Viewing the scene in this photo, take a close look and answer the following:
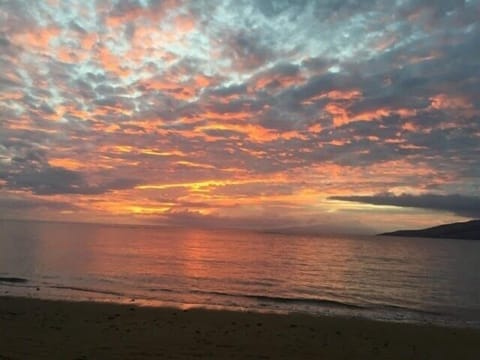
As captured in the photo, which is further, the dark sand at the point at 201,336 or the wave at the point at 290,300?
the wave at the point at 290,300

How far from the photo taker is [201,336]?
50.5ft

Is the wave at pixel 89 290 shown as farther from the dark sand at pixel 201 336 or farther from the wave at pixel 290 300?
the dark sand at pixel 201 336

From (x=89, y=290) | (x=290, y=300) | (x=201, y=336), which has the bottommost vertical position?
(x=290, y=300)

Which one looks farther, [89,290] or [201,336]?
[89,290]

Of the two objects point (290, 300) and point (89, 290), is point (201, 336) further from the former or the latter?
point (89, 290)

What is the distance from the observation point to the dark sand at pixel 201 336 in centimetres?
1284

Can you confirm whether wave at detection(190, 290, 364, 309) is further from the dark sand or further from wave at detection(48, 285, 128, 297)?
the dark sand

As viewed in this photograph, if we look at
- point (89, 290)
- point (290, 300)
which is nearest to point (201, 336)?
point (290, 300)

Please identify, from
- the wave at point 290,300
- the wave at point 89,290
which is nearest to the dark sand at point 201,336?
the wave at point 89,290

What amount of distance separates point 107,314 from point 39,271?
25.7m

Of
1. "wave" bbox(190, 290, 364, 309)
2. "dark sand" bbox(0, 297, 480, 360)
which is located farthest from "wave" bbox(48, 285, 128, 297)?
"dark sand" bbox(0, 297, 480, 360)

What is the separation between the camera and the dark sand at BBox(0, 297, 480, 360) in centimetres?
1284

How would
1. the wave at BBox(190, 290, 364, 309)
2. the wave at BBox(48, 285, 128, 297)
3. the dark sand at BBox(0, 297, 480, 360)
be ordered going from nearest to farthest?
the dark sand at BBox(0, 297, 480, 360) < the wave at BBox(48, 285, 128, 297) < the wave at BBox(190, 290, 364, 309)

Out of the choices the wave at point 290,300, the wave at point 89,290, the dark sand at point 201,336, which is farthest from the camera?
the wave at point 290,300
